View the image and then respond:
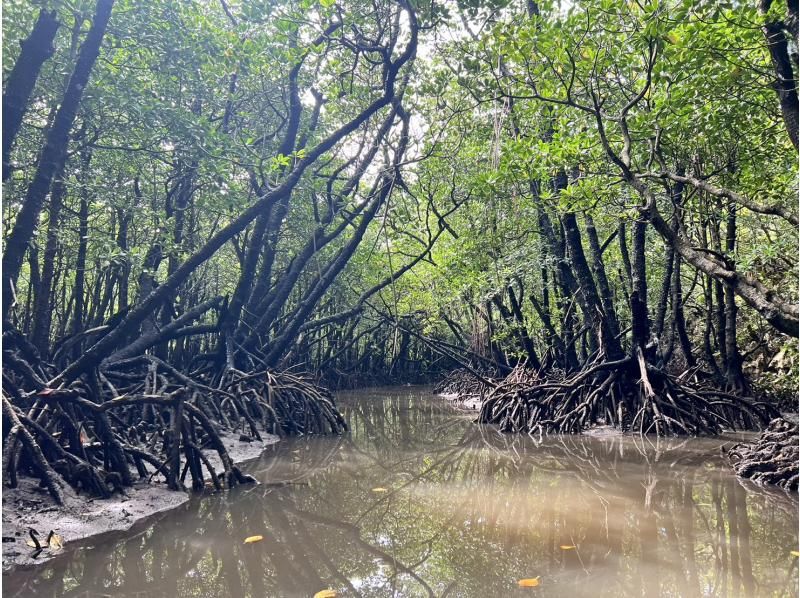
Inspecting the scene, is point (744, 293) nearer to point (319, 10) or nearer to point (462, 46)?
point (462, 46)

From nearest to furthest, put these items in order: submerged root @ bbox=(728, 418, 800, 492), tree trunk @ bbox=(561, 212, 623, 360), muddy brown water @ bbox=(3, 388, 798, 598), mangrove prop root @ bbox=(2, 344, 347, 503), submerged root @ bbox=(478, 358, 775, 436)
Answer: muddy brown water @ bbox=(3, 388, 798, 598), mangrove prop root @ bbox=(2, 344, 347, 503), submerged root @ bbox=(728, 418, 800, 492), submerged root @ bbox=(478, 358, 775, 436), tree trunk @ bbox=(561, 212, 623, 360)

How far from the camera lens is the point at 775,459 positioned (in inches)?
174

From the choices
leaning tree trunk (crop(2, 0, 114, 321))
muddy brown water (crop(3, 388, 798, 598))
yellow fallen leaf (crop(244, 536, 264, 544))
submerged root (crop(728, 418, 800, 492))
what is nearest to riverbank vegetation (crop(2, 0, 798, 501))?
leaning tree trunk (crop(2, 0, 114, 321))

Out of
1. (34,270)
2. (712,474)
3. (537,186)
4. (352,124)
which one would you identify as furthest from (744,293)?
(34,270)

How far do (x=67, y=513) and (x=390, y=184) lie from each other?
4.59 metres

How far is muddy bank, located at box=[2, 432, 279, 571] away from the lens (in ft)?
10.1

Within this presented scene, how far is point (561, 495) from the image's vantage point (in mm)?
4297

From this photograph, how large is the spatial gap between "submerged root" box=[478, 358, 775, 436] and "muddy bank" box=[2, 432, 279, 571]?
479 centimetres

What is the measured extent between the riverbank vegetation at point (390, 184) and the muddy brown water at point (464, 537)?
86 cm

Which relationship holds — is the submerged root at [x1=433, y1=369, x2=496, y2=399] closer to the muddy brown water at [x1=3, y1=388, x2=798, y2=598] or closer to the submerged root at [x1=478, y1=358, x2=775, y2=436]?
the submerged root at [x1=478, y1=358, x2=775, y2=436]

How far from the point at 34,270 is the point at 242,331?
3.14 m

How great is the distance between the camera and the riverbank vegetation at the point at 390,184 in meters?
4.44

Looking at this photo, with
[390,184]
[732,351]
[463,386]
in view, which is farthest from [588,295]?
[463,386]

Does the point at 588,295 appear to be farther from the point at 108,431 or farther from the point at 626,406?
the point at 108,431
